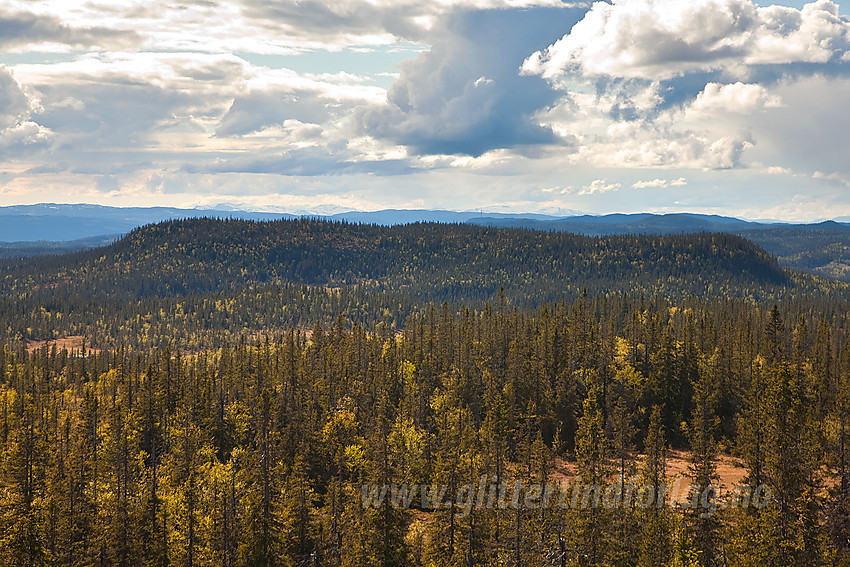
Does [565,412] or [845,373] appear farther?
[565,412]

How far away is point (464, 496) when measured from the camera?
61406 mm

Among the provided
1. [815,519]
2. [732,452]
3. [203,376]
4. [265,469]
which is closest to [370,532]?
[265,469]

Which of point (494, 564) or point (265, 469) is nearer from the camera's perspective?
point (494, 564)

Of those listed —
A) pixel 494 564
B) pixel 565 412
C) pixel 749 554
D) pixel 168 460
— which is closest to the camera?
pixel 749 554

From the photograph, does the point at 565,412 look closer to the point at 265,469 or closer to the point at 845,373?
the point at 845,373

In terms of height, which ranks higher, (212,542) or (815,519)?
(815,519)

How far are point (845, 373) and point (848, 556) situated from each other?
3076 inches

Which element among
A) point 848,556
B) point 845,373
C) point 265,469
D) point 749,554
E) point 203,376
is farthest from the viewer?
point 203,376

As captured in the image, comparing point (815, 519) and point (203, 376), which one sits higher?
point (815, 519)

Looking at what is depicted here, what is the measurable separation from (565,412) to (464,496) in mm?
60879

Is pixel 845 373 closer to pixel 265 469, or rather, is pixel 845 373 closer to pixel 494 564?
pixel 494 564

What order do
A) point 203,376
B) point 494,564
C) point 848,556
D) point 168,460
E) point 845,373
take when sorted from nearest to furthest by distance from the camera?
point 848,556, point 494,564, point 168,460, point 845,373, point 203,376

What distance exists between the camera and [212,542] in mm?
60938

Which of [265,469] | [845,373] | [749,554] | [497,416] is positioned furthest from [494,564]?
[845,373]
